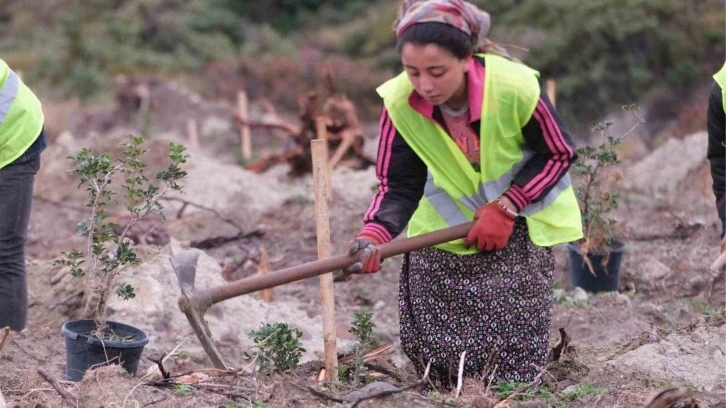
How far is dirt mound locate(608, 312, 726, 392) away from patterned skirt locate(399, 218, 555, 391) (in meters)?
0.46

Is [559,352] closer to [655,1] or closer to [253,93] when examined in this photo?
[655,1]

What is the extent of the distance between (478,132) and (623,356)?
48.5 inches

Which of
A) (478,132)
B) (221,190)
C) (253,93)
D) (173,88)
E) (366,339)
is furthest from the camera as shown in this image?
(253,93)

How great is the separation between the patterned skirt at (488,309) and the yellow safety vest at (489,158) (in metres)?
0.07

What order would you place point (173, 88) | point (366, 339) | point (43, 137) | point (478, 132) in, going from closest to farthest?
point (478, 132) < point (366, 339) < point (43, 137) < point (173, 88)

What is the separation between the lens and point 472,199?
4008 millimetres

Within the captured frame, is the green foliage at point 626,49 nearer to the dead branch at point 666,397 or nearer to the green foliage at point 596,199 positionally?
the green foliage at point 596,199

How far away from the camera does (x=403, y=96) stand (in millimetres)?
3908

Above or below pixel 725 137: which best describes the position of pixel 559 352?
below

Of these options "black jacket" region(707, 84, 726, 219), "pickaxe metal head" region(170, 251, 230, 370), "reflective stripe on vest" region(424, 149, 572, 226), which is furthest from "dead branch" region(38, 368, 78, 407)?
"black jacket" region(707, 84, 726, 219)

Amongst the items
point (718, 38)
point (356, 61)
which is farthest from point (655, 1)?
point (356, 61)

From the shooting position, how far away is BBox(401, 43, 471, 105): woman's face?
3625mm

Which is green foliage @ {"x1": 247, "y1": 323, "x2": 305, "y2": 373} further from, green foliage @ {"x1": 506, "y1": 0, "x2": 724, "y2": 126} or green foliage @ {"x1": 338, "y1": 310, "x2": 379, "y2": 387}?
green foliage @ {"x1": 506, "y1": 0, "x2": 724, "y2": 126}

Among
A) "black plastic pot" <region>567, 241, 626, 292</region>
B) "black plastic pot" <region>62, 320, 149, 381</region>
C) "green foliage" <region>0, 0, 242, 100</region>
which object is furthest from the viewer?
"green foliage" <region>0, 0, 242, 100</region>
